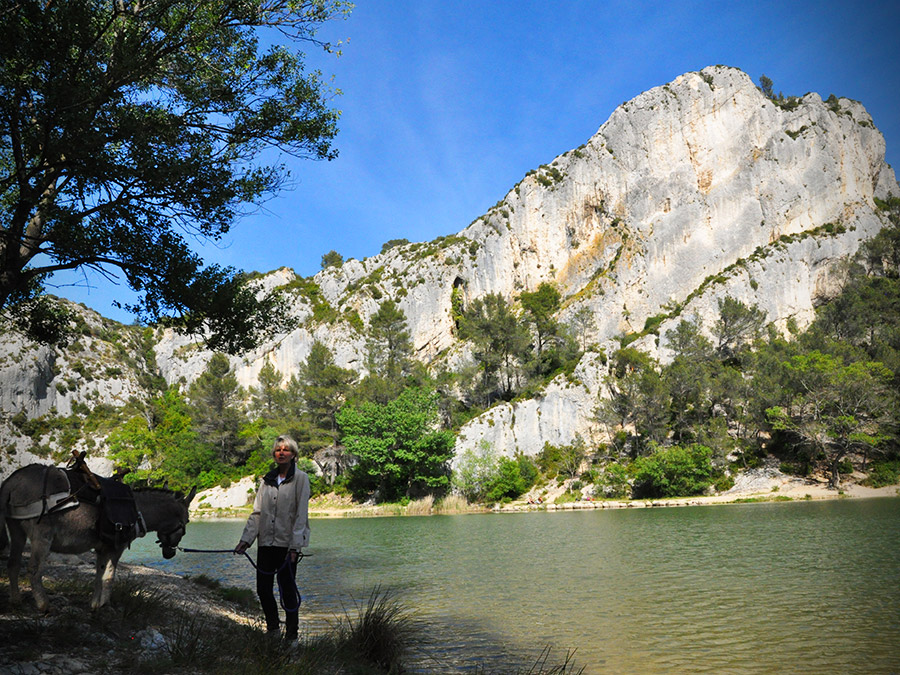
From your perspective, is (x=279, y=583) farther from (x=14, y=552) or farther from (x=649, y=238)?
(x=649, y=238)

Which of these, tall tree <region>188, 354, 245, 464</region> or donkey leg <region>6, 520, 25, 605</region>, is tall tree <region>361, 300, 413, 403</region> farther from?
donkey leg <region>6, 520, 25, 605</region>

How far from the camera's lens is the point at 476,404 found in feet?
206

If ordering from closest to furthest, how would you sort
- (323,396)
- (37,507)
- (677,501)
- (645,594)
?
(37,507) → (645,594) → (677,501) → (323,396)

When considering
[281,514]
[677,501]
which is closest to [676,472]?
[677,501]

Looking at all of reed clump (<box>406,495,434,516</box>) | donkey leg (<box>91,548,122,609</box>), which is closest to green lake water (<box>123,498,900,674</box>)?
donkey leg (<box>91,548,122,609</box>)

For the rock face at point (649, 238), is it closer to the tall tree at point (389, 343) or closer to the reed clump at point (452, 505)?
the tall tree at point (389, 343)

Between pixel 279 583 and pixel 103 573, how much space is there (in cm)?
190

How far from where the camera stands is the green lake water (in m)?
6.78

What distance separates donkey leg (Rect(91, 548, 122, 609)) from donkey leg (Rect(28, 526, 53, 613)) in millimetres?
498

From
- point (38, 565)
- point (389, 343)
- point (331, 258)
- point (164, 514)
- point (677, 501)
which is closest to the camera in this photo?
point (38, 565)

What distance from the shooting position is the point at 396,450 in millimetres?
47094

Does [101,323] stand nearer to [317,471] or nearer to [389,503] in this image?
[317,471]

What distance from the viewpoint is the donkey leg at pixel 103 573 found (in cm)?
525

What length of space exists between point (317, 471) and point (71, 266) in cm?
5152
